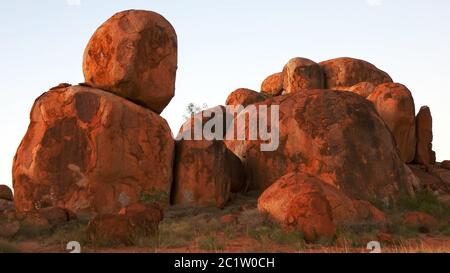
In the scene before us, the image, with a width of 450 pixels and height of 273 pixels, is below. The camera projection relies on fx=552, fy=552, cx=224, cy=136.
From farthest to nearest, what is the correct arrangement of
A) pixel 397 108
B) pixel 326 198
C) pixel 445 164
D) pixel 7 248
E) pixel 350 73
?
pixel 350 73
pixel 445 164
pixel 397 108
pixel 326 198
pixel 7 248

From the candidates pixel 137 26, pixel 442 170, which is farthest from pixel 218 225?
pixel 442 170

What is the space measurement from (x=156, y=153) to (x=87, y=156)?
1.58m

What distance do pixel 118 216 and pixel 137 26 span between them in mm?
5517

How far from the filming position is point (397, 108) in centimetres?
1853

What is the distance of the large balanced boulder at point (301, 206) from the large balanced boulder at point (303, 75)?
16.5m

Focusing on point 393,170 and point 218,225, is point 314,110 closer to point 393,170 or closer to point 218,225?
point 393,170

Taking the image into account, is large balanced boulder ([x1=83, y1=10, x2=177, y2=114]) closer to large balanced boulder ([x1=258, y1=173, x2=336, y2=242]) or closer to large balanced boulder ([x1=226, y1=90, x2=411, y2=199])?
large balanced boulder ([x1=226, y1=90, x2=411, y2=199])

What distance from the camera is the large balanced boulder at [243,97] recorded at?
24.6 metres

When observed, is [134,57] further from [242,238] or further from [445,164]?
[445,164]

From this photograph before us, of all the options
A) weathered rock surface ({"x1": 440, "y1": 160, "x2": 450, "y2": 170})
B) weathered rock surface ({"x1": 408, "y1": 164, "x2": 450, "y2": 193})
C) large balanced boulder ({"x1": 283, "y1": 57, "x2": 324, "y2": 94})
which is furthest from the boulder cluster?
large balanced boulder ({"x1": 283, "y1": 57, "x2": 324, "y2": 94})

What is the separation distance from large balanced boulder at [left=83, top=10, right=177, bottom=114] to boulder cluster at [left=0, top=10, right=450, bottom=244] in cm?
2

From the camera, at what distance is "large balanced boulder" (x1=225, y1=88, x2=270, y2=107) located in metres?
24.6

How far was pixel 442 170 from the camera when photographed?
2089 cm

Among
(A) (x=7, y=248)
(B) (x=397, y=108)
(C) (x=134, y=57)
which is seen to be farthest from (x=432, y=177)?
(A) (x=7, y=248)
